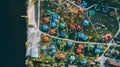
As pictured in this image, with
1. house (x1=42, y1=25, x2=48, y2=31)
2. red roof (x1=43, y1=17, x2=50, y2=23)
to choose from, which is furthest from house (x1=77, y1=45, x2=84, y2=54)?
red roof (x1=43, y1=17, x2=50, y2=23)

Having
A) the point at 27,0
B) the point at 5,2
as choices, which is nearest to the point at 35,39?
the point at 27,0

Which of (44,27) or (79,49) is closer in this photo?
(44,27)

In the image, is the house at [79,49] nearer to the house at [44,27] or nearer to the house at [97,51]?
the house at [97,51]

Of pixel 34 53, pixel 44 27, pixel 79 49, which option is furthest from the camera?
pixel 79 49

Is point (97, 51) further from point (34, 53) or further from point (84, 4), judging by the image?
point (34, 53)

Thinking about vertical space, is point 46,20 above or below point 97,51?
above

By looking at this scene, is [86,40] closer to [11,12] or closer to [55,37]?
[55,37]

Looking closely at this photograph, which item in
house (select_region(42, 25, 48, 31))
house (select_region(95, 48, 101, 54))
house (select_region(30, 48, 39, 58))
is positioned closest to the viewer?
house (select_region(30, 48, 39, 58))

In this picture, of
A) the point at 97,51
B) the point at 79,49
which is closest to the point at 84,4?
the point at 79,49

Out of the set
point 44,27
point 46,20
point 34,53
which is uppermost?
point 46,20

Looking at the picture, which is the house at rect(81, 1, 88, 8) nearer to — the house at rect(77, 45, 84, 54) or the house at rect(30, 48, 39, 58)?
the house at rect(77, 45, 84, 54)

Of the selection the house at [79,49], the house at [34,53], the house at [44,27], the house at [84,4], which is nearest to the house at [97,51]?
the house at [79,49]
